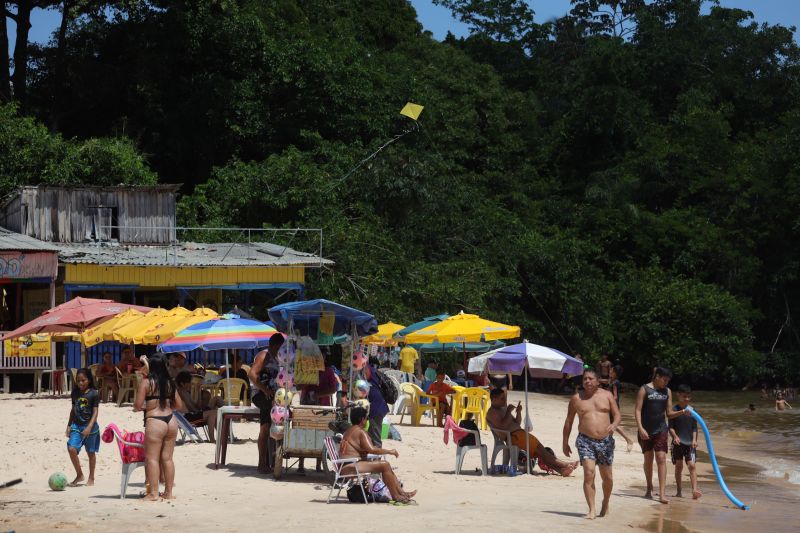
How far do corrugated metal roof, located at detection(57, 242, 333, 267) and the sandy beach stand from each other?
1013 centimetres

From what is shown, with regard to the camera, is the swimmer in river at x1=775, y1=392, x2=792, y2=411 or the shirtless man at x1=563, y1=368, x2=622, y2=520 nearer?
the shirtless man at x1=563, y1=368, x2=622, y2=520

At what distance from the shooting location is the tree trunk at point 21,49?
3912 centimetres

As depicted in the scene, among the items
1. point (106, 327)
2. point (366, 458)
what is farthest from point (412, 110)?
point (366, 458)

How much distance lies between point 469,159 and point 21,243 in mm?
22383

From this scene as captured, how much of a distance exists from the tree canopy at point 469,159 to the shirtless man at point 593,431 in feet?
61.3

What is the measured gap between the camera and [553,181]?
45.8m

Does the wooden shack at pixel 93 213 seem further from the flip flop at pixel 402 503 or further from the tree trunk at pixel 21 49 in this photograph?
the flip flop at pixel 402 503

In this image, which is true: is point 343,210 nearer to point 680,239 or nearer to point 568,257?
point 568,257

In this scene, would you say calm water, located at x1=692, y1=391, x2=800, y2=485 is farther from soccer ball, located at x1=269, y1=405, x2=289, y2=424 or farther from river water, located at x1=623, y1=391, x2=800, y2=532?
soccer ball, located at x1=269, y1=405, x2=289, y2=424

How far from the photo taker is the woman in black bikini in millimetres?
10328

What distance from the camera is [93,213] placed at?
29.3m

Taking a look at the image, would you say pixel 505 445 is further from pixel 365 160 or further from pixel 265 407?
pixel 365 160

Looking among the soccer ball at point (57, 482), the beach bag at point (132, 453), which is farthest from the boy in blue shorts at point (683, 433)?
the soccer ball at point (57, 482)

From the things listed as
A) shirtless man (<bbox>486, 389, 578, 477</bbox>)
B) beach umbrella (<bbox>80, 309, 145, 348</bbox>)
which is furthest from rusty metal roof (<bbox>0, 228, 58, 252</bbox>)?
shirtless man (<bbox>486, 389, 578, 477</bbox>)
